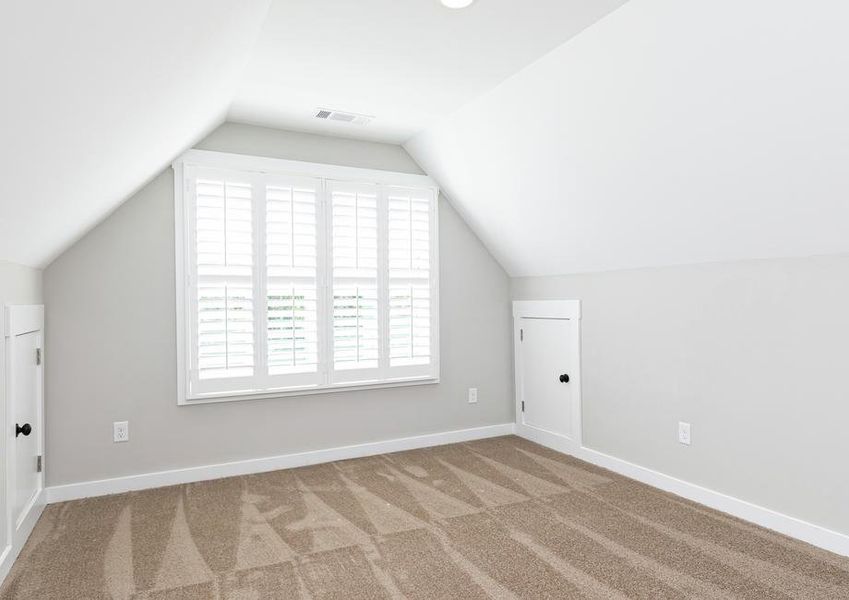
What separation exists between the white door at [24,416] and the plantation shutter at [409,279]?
2.15 m

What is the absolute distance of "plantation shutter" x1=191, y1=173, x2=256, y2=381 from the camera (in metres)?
3.42

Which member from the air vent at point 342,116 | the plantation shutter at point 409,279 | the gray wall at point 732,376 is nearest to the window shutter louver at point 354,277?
the plantation shutter at point 409,279

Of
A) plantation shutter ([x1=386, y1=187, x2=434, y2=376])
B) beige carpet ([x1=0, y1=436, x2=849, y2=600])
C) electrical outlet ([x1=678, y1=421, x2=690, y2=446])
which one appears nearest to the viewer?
beige carpet ([x1=0, y1=436, x2=849, y2=600])

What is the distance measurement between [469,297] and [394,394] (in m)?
0.99

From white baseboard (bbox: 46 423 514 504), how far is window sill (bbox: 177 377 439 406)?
1.34ft

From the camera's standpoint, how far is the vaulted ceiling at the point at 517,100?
58.0 inches

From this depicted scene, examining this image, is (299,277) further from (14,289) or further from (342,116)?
(14,289)

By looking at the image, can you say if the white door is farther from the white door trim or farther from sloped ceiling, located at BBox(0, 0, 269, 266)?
sloped ceiling, located at BBox(0, 0, 269, 266)

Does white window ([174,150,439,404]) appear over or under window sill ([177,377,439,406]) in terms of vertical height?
over

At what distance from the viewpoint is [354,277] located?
3885 millimetres

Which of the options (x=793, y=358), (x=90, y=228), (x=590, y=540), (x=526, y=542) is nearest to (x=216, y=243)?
(x=90, y=228)

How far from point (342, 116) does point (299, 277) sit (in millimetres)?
1105

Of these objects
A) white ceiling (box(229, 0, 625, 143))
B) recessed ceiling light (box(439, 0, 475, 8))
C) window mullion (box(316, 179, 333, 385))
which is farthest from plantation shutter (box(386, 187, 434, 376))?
recessed ceiling light (box(439, 0, 475, 8))

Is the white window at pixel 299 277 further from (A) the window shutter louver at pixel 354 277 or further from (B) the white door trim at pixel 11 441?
(B) the white door trim at pixel 11 441
